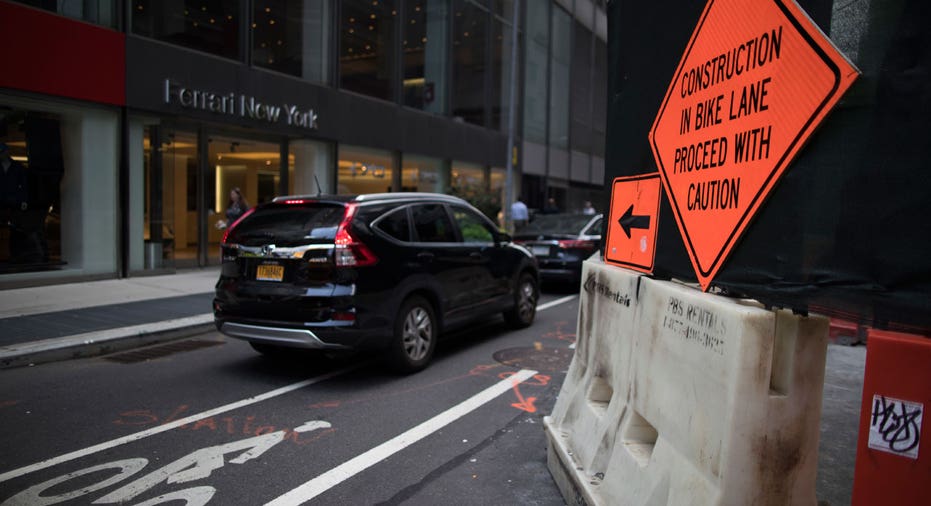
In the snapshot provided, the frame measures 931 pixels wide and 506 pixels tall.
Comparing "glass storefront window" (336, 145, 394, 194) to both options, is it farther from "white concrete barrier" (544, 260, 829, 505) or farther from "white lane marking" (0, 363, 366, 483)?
"white concrete barrier" (544, 260, 829, 505)

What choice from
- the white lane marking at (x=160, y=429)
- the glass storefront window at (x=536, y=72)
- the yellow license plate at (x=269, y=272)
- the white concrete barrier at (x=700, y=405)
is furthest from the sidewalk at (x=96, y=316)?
the glass storefront window at (x=536, y=72)

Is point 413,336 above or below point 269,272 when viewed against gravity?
below

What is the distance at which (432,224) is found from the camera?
6855mm

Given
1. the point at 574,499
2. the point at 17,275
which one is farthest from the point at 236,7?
the point at 574,499

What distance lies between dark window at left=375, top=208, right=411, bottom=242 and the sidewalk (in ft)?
11.9

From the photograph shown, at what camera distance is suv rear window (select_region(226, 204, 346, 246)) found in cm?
570

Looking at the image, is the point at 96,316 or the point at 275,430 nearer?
the point at 275,430

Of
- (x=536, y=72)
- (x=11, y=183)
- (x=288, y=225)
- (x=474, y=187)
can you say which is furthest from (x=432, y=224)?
(x=536, y=72)

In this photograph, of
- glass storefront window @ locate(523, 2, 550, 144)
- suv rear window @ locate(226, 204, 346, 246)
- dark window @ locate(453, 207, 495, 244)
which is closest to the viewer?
suv rear window @ locate(226, 204, 346, 246)

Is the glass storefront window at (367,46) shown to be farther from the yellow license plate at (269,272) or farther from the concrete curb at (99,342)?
the yellow license plate at (269,272)

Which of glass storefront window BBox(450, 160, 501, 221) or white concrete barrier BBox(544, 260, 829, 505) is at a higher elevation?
glass storefront window BBox(450, 160, 501, 221)

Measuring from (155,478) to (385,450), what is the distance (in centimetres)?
144

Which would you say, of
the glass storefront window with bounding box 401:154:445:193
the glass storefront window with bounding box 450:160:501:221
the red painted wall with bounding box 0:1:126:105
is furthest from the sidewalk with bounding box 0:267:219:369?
the glass storefront window with bounding box 401:154:445:193

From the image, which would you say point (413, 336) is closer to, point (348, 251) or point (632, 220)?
point (348, 251)
